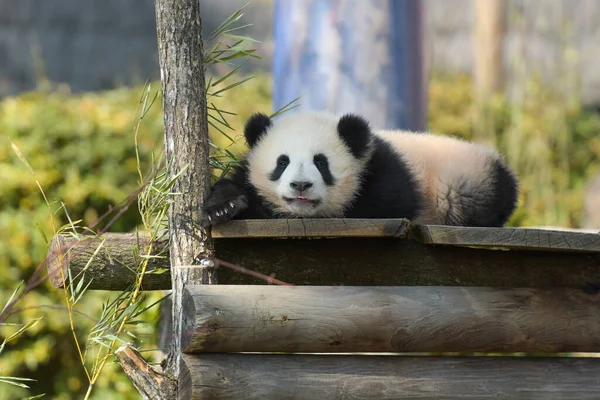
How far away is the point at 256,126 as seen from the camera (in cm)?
372

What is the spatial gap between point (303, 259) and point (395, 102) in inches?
88.0

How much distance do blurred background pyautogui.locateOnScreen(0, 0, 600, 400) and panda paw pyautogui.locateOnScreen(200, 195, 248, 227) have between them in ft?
1.86

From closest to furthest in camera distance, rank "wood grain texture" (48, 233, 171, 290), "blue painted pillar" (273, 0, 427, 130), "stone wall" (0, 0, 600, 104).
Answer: "wood grain texture" (48, 233, 171, 290) < "blue painted pillar" (273, 0, 427, 130) < "stone wall" (0, 0, 600, 104)

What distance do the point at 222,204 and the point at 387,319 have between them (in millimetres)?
709

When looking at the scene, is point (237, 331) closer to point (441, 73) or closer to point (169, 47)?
point (169, 47)

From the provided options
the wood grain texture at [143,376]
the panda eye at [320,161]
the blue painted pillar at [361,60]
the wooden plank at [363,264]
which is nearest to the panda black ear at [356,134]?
the panda eye at [320,161]

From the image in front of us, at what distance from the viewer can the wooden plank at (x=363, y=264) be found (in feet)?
10.7

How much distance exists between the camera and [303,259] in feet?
10.8

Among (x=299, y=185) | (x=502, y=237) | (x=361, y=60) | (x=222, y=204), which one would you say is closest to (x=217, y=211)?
(x=222, y=204)

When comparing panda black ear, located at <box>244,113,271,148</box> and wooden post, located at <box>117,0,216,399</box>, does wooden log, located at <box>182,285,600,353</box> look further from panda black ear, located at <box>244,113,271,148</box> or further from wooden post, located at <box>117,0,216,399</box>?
panda black ear, located at <box>244,113,271,148</box>

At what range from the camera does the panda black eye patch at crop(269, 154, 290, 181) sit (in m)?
3.53

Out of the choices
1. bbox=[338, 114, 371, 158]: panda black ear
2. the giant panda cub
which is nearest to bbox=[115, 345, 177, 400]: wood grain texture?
the giant panda cub

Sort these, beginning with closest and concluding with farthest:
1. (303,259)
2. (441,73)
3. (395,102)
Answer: (303,259), (395,102), (441,73)

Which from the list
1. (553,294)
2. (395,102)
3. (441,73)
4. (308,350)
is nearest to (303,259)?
(308,350)
